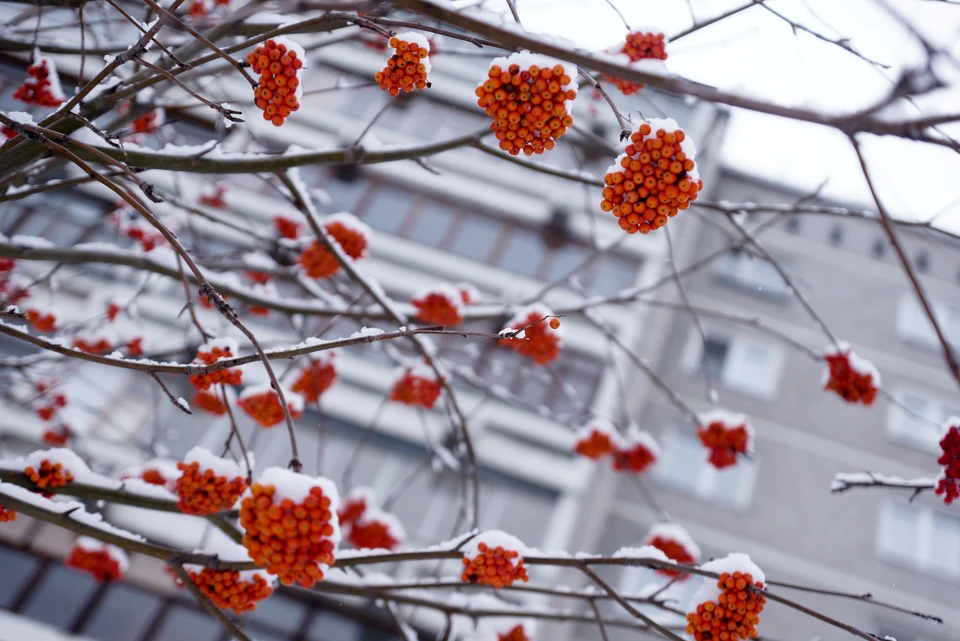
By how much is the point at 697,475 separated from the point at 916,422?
4.58m

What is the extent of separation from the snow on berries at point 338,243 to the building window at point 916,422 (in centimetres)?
1285

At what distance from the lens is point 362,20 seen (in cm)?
193

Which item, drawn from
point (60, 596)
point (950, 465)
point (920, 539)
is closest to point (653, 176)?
point (950, 465)

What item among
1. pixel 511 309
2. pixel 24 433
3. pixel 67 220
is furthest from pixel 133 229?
pixel 67 220

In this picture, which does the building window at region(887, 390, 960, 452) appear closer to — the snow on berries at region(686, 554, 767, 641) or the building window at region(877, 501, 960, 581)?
the building window at region(877, 501, 960, 581)

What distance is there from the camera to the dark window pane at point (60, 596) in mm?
9258

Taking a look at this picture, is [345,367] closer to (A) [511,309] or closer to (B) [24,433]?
(B) [24,433]

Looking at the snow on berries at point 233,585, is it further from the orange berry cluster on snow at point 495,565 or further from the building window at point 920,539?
the building window at point 920,539

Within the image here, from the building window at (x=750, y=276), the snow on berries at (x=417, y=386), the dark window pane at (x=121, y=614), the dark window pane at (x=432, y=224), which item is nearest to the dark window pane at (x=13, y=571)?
the dark window pane at (x=121, y=614)

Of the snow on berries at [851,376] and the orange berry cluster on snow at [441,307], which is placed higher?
the snow on berries at [851,376]

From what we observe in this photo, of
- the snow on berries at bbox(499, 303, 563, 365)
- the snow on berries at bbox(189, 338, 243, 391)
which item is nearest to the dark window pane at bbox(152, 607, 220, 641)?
the snow on berries at bbox(499, 303, 563, 365)

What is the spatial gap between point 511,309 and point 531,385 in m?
8.08

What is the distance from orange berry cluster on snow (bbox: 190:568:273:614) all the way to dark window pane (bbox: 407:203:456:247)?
10980 mm

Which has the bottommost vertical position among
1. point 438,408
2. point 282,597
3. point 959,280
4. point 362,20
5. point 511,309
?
point 282,597
